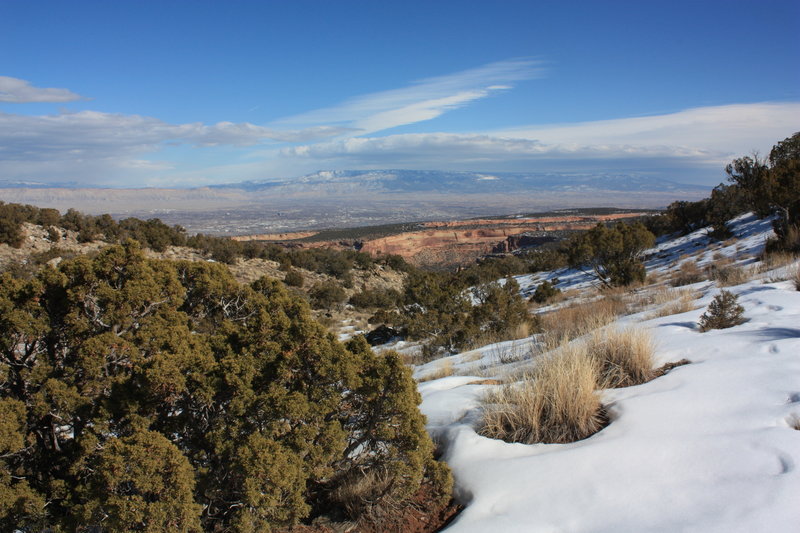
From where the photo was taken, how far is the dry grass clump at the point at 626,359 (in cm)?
446

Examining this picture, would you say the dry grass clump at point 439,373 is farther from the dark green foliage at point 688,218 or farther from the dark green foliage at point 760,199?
the dark green foliage at point 688,218

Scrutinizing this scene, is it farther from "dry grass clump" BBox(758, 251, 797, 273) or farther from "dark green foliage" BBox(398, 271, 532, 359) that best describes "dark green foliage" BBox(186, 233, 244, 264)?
"dry grass clump" BBox(758, 251, 797, 273)

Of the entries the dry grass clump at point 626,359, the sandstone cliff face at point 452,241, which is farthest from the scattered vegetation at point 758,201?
the sandstone cliff face at point 452,241

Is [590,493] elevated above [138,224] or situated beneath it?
situated beneath

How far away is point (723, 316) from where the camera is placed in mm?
5871

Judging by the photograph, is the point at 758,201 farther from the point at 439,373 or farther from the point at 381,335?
the point at 439,373

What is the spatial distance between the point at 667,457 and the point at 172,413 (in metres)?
3.26

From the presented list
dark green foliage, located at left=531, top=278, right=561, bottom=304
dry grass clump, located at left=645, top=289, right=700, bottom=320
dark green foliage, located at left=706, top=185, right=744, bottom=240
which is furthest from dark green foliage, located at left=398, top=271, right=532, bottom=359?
dark green foliage, located at left=706, top=185, right=744, bottom=240

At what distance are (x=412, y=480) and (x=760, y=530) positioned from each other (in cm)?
185

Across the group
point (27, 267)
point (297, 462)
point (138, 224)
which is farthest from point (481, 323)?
point (138, 224)

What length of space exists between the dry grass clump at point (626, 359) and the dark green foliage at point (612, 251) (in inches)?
437

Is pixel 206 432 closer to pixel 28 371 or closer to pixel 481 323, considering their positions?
pixel 28 371

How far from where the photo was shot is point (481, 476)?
325 centimetres

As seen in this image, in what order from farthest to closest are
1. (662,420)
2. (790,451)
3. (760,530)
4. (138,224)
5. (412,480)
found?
(138,224) < (662,420) < (412,480) < (790,451) < (760,530)
